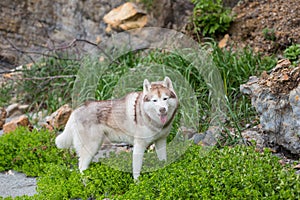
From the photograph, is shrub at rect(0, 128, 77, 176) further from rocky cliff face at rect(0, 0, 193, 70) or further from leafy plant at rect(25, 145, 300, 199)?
rocky cliff face at rect(0, 0, 193, 70)

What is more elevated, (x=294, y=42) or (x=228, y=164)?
(x=294, y=42)

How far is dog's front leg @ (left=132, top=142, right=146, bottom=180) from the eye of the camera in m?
5.01

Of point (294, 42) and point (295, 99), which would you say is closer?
point (295, 99)

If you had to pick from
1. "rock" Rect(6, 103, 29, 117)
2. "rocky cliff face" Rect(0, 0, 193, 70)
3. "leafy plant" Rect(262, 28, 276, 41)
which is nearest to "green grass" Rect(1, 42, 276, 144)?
"rock" Rect(6, 103, 29, 117)

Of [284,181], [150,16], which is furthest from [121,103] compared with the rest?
[150,16]

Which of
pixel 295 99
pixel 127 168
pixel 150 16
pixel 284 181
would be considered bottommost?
pixel 127 168

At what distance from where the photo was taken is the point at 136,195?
4.57 metres

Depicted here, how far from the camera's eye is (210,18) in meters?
8.98

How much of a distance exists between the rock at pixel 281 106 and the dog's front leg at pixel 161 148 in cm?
122

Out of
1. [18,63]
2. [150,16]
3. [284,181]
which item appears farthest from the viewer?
[18,63]

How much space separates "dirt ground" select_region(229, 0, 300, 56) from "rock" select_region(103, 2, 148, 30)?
225cm

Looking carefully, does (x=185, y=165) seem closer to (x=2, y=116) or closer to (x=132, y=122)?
(x=132, y=122)

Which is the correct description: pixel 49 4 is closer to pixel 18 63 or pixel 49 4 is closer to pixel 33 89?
pixel 18 63

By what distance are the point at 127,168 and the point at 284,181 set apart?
6.73ft
